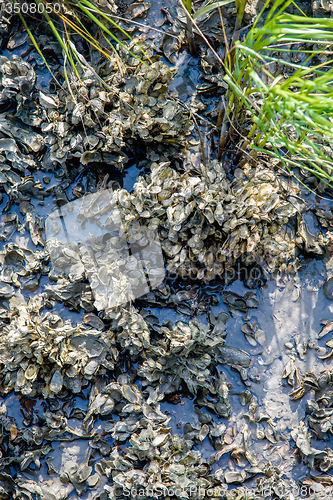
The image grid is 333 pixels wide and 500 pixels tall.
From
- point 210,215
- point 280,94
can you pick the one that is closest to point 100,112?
point 210,215

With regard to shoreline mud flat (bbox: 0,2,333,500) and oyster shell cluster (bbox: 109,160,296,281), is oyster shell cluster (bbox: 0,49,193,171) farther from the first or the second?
oyster shell cluster (bbox: 109,160,296,281)

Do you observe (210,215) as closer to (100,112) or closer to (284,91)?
(284,91)

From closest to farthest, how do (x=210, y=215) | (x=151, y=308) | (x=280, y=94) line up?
(x=280, y=94)
(x=210, y=215)
(x=151, y=308)

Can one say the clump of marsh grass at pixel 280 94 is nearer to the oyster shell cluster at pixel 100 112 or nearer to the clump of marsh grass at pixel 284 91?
the clump of marsh grass at pixel 284 91

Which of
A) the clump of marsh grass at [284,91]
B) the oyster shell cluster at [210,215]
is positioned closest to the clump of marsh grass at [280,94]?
the clump of marsh grass at [284,91]

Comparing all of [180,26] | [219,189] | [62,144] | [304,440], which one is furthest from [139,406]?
[180,26]

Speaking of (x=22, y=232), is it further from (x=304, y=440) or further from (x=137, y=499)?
(x=304, y=440)

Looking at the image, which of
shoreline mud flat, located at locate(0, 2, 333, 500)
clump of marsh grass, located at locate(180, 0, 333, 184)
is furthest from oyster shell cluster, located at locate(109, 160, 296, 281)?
clump of marsh grass, located at locate(180, 0, 333, 184)

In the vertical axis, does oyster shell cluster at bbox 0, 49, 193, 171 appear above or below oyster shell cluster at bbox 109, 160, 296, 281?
above

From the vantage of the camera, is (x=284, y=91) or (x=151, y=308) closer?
(x=284, y=91)
